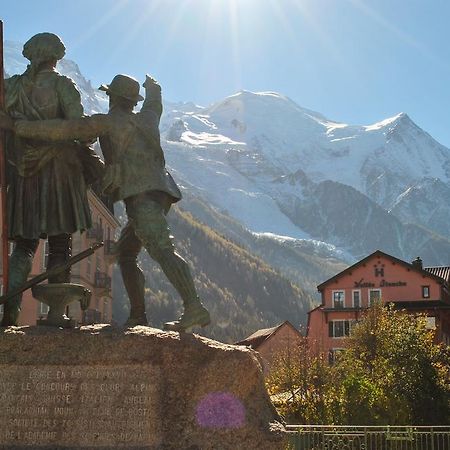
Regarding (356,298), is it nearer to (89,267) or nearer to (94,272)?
(94,272)

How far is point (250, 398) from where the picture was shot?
23.4 feet

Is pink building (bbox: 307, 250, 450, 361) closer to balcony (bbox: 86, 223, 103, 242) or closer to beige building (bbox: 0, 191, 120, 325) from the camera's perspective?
beige building (bbox: 0, 191, 120, 325)

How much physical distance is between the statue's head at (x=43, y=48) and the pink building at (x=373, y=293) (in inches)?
2081

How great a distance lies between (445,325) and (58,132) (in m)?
57.7

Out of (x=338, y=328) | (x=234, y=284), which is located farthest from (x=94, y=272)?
(x=234, y=284)

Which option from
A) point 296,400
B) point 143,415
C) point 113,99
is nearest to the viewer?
point 143,415

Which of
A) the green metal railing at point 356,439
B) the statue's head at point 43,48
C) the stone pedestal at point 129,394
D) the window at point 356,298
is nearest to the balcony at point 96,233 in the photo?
the window at point 356,298

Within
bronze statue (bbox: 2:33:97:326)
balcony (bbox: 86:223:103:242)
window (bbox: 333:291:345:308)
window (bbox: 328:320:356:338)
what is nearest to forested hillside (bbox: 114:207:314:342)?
window (bbox: 333:291:345:308)

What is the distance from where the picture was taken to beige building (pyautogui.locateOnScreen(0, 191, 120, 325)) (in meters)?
43.5

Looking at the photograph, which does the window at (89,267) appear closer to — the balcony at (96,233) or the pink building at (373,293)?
the balcony at (96,233)

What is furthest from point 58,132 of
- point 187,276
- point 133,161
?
point 187,276

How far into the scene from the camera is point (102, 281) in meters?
51.7

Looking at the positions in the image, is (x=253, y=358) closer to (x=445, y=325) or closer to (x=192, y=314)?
(x=192, y=314)

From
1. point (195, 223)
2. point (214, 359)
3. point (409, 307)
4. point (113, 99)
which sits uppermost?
point (195, 223)
